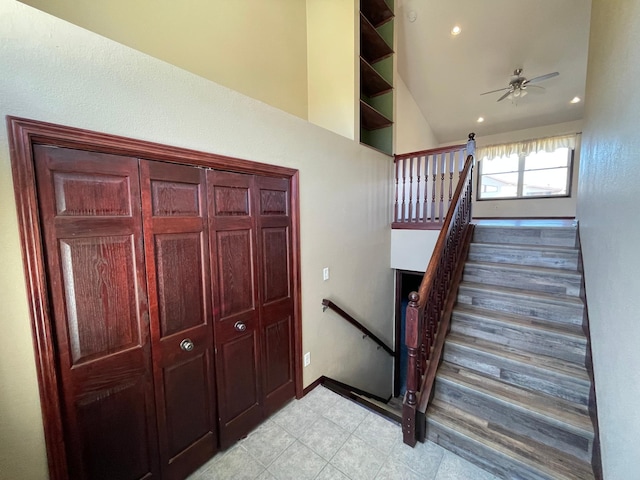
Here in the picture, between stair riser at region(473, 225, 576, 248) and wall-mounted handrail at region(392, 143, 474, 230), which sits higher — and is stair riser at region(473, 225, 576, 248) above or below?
below

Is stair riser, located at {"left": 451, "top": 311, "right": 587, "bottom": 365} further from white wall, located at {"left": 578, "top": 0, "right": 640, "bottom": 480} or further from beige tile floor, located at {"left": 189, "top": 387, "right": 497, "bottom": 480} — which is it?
beige tile floor, located at {"left": 189, "top": 387, "right": 497, "bottom": 480}

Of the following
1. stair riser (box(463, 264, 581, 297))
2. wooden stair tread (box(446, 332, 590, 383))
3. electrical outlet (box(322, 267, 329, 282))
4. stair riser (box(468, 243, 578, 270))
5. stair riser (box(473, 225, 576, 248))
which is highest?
stair riser (box(473, 225, 576, 248))

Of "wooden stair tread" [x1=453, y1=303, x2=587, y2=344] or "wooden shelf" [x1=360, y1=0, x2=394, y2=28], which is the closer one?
"wooden stair tread" [x1=453, y1=303, x2=587, y2=344]

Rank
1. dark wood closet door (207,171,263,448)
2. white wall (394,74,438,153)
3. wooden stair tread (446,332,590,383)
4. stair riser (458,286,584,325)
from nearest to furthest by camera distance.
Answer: dark wood closet door (207,171,263,448)
wooden stair tread (446,332,590,383)
stair riser (458,286,584,325)
white wall (394,74,438,153)

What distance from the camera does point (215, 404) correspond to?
1731 millimetres

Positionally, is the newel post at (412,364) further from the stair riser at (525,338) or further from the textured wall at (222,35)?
the textured wall at (222,35)

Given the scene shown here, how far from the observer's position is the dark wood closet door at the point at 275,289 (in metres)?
1.96

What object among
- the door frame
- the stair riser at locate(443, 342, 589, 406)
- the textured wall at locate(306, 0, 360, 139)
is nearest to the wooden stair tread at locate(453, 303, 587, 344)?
Result: the stair riser at locate(443, 342, 589, 406)

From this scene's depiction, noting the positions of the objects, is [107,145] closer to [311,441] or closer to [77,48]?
[77,48]

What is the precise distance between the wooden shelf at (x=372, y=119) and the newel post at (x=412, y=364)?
2492mm

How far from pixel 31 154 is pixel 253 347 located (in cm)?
159

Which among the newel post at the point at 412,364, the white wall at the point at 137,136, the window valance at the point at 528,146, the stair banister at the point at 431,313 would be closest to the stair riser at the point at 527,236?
the stair banister at the point at 431,313

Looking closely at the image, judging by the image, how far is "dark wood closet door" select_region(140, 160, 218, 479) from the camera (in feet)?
4.69

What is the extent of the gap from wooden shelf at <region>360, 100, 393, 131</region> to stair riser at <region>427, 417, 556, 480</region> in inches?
127
